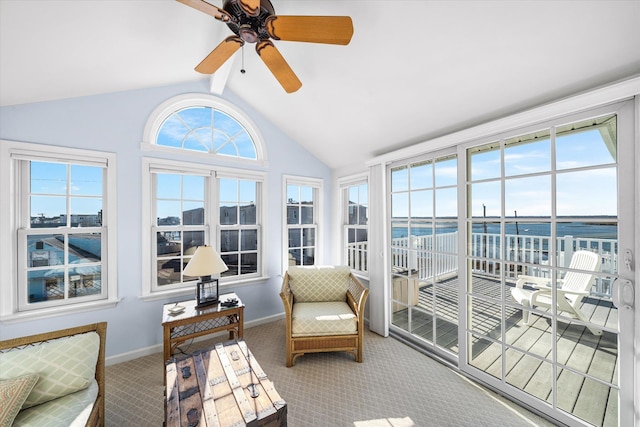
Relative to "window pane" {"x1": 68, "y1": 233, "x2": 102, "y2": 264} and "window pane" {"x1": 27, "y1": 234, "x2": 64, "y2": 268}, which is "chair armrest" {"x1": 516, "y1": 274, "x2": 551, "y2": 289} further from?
"window pane" {"x1": 27, "y1": 234, "x2": 64, "y2": 268}

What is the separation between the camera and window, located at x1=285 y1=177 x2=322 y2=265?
3.83 m

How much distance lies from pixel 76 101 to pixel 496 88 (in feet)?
12.5

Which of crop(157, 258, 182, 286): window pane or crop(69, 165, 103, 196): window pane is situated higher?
crop(69, 165, 103, 196): window pane

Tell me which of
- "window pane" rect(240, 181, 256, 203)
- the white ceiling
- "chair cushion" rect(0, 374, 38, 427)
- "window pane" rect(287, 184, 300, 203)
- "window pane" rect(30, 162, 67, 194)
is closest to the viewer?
"chair cushion" rect(0, 374, 38, 427)

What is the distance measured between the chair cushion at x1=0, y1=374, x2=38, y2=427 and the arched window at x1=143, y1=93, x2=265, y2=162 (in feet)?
7.12

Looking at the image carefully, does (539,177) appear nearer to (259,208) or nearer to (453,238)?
(453,238)

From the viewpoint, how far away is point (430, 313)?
2.75 meters

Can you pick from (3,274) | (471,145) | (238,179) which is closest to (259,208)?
(238,179)

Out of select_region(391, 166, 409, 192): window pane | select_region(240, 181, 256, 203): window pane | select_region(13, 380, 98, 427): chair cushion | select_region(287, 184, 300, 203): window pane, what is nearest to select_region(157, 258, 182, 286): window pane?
select_region(240, 181, 256, 203): window pane

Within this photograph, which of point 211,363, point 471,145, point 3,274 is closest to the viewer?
point 211,363

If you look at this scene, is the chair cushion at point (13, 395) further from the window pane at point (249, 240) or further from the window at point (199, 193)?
the window pane at point (249, 240)

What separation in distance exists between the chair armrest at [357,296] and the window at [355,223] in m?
0.64

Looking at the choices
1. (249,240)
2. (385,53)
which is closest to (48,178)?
(249,240)

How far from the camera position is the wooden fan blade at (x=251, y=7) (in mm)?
1188
